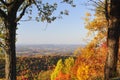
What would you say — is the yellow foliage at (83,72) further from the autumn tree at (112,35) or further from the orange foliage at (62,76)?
the autumn tree at (112,35)

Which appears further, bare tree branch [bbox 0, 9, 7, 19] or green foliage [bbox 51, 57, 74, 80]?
green foliage [bbox 51, 57, 74, 80]

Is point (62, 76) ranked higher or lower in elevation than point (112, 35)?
lower

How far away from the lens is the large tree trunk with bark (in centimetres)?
1516

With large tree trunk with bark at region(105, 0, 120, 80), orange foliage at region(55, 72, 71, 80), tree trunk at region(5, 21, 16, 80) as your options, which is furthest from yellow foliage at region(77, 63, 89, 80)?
tree trunk at region(5, 21, 16, 80)

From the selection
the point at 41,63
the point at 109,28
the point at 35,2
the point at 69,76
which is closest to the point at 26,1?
the point at 35,2

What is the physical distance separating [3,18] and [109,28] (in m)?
4.94

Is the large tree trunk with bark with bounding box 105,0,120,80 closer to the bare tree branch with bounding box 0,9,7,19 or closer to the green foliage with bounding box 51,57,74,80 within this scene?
the bare tree branch with bounding box 0,9,7,19

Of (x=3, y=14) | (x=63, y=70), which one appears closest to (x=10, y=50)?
(x=3, y=14)

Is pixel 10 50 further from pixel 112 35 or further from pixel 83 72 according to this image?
pixel 83 72

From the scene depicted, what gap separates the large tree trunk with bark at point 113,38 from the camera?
49.7 feet

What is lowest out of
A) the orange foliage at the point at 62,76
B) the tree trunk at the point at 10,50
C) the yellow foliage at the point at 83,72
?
the orange foliage at the point at 62,76

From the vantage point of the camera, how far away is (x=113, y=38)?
1541cm

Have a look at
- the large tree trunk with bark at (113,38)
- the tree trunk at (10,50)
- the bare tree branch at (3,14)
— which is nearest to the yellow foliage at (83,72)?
the large tree trunk with bark at (113,38)

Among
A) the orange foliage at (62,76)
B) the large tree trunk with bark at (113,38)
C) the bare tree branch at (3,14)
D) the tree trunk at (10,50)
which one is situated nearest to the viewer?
the bare tree branch at (3,14)
